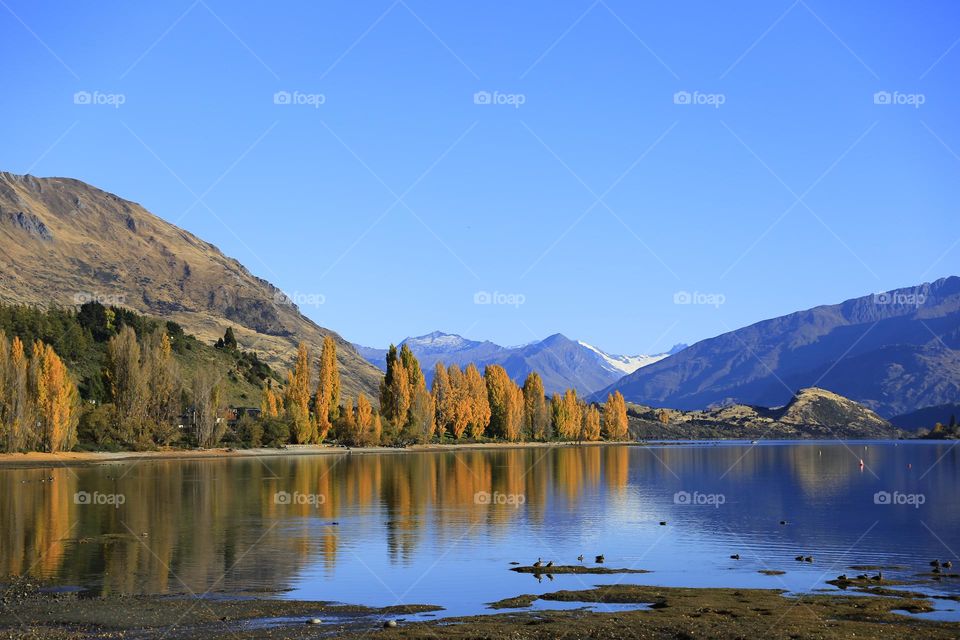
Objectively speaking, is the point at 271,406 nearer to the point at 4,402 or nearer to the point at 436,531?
the point at 4,402

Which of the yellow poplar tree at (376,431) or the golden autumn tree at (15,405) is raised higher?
the golden autumn tree at (15,405)

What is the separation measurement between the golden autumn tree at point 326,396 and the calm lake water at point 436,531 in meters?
61.4

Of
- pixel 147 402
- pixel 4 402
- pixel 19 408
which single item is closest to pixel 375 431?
pixel 147 402

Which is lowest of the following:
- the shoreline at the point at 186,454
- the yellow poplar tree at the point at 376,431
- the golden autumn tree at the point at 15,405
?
the shoreline at the point at 186,454

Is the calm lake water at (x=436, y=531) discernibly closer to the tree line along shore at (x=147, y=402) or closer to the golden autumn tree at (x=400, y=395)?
the tree line along shore at (x=147, y=402)

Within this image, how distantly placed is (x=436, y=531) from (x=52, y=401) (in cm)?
8406

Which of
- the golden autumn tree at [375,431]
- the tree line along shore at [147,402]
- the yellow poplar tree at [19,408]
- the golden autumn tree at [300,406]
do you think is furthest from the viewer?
the golden autumn tree at [375,431]

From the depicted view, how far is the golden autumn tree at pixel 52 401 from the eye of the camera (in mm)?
125625

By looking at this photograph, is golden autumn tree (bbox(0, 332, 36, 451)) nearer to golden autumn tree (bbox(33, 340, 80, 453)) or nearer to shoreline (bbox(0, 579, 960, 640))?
golden autumn tree (bbox(33, 340, 80, 453))

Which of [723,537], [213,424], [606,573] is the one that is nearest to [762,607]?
[606,573]

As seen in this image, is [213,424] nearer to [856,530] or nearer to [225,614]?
[856,530]

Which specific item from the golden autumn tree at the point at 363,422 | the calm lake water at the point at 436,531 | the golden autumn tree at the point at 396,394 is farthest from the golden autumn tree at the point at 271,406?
the calm lake water at the point at 436,531

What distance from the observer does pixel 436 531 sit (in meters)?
59.8

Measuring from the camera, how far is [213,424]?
156 m
